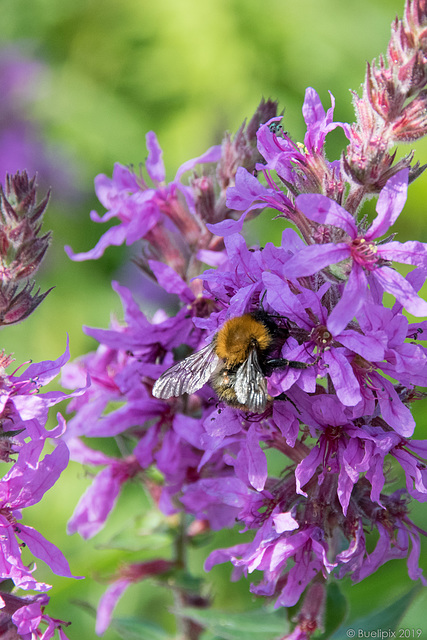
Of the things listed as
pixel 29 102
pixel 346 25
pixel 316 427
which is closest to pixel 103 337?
pixel 316 427

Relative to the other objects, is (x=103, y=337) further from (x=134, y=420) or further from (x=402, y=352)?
(x=402, y=352)

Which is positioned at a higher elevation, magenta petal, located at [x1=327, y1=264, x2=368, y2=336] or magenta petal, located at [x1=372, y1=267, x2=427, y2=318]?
magenta petal, located at [x1=327, y1=264, x2=368, y2=336]

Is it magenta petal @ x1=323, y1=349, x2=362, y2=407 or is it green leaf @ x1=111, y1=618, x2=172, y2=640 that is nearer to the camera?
magenta petal @ x1=323, y1=349, x2=362, y2=407

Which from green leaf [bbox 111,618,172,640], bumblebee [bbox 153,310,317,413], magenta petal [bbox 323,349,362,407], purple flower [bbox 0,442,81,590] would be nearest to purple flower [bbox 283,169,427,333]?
magenta petal [bbox 323,349,362,407]

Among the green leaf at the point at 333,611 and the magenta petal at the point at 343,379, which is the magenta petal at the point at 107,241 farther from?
the green leaf at the point at 333,611

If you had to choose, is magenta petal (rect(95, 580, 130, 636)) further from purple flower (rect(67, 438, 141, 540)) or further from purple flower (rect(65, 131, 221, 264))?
purple flower (rect(65, 131, 221, 264))

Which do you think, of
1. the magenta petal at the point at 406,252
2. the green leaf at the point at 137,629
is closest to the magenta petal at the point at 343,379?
the magenta petal at the point at 406,252

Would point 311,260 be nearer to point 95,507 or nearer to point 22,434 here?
point 22,434

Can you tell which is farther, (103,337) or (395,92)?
(103,337)
